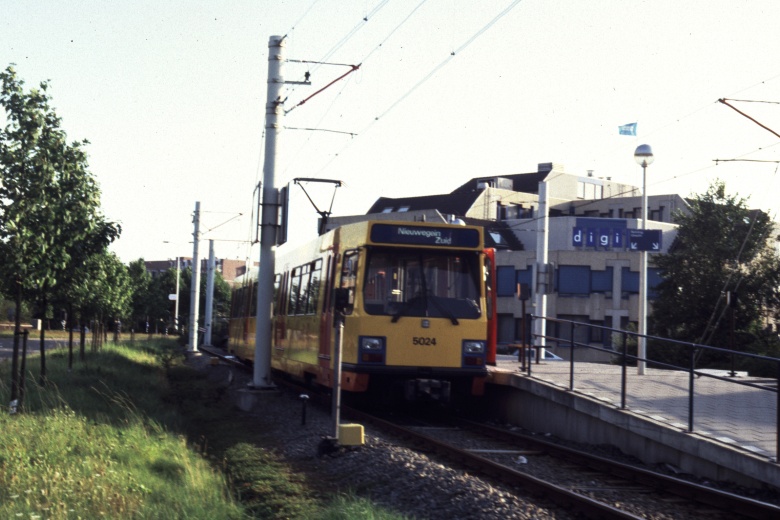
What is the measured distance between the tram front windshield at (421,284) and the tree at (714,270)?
121 feet

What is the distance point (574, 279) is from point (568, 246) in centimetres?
509

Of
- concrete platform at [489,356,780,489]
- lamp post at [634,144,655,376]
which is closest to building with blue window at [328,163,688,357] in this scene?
lamp post at [634,144,655,376]

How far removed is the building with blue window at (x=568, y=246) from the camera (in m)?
69.6

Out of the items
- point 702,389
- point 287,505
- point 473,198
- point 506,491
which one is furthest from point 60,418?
point 473,198

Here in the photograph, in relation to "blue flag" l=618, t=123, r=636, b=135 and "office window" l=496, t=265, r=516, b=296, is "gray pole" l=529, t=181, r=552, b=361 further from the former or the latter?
"office window" l=496, t=265, r=516, b=296

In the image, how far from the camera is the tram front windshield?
16781 mm

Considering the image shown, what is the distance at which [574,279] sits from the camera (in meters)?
72.7

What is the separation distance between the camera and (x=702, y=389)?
17.0 meters

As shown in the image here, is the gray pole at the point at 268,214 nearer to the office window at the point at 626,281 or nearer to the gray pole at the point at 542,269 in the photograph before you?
the gray pole at the point at 542,269

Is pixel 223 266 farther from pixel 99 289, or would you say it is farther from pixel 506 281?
pixel 99 289

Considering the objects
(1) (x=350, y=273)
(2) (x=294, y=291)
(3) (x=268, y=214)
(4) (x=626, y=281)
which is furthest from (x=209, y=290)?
(1) (x=350, y=273)

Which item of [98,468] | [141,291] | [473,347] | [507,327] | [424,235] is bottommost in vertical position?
[98,468]

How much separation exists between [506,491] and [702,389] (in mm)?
8095

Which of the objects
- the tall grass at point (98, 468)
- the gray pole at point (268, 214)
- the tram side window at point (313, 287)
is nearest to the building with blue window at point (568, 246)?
the gray pole at point (268, 214)
